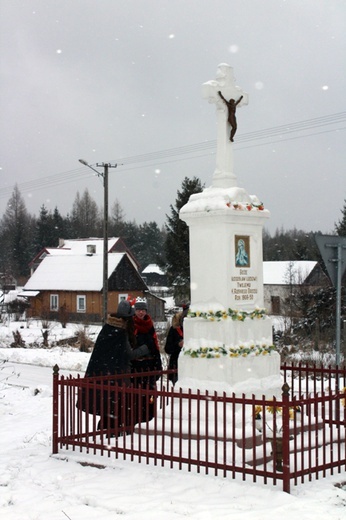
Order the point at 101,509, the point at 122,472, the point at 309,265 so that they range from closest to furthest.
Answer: the point at 101,509, the point at 122,472, the point at 309,265

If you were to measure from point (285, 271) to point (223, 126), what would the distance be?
5217cm

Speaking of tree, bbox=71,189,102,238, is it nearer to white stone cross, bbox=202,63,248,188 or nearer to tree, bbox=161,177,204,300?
tree, bbox=161,177,204,300

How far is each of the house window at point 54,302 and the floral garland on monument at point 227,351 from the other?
41.5 metres

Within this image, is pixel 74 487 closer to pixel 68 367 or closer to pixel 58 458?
pixel 58 458

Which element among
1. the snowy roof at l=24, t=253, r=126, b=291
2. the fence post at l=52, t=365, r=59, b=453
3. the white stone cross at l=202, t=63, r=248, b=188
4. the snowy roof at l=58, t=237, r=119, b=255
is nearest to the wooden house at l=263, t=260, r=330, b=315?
the snowy roof at l=58, t=237, r=119, b=255

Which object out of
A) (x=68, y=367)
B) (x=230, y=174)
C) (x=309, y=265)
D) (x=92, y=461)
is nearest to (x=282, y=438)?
(x=92, y=461)

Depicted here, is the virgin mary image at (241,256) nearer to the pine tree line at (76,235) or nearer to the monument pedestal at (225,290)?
the monument pedestal at (225,290)

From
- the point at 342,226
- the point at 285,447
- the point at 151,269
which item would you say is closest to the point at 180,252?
the point at 342,226

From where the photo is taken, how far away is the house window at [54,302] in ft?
162

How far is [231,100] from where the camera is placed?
30.5 feet

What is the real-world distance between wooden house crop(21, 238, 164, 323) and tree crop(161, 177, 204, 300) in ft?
24.4

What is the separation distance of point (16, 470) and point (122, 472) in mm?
1199

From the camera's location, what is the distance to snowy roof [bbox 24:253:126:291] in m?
47.3

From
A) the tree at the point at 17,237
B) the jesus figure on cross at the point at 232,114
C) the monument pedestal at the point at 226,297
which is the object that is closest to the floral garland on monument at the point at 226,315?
the monument pedestal at the point at 226,297
